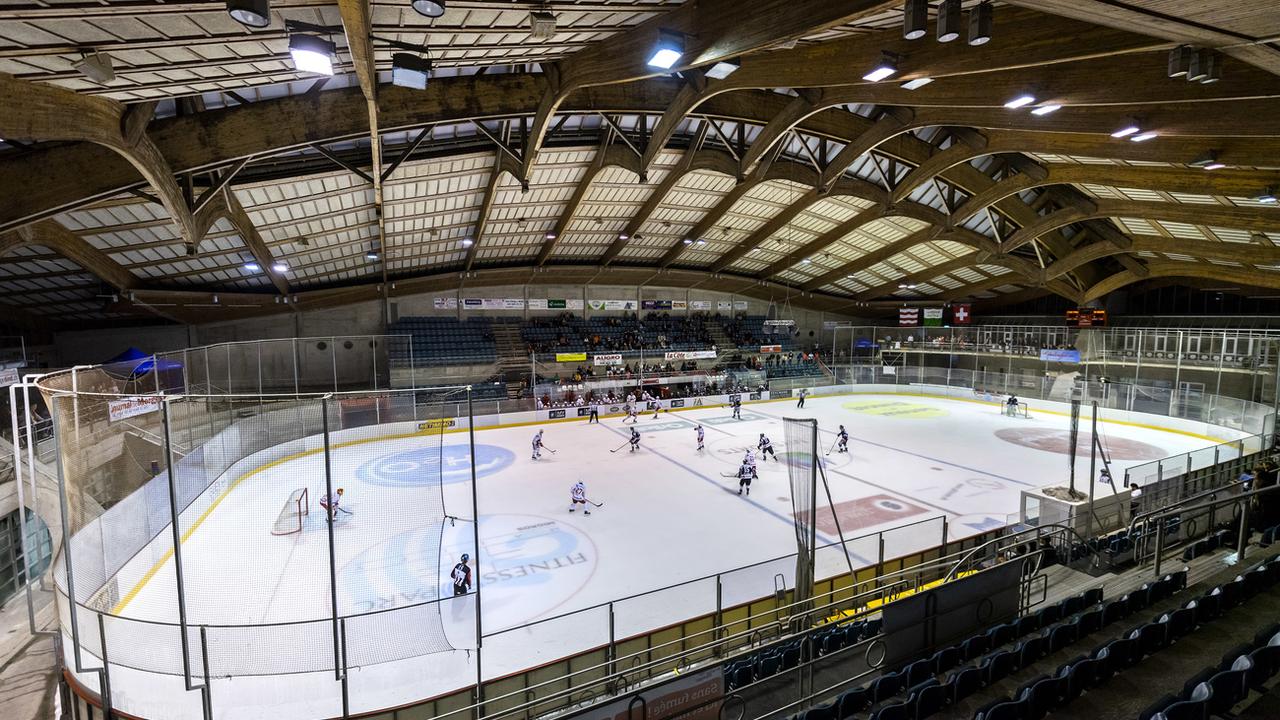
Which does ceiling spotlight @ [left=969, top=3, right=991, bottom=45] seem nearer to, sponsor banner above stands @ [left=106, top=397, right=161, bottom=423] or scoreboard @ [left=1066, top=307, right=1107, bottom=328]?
sponsor banner above stands @ [left=106, top=397, right=161, bottom=423]

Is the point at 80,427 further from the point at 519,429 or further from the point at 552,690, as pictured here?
the point at 519,429

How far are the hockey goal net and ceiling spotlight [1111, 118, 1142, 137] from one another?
2185 cm

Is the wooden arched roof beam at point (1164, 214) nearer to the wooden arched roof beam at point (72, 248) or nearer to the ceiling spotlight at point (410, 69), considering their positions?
the ceiling spotlight at point (410, 69)

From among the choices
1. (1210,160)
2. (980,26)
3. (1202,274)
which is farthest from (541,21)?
(1202,274)

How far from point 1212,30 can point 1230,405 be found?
2064 cm

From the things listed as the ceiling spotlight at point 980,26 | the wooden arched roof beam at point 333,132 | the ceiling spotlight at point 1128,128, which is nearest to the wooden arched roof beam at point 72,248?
the wooden arched roof beam at point 333,132

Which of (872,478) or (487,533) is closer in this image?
(487,533)

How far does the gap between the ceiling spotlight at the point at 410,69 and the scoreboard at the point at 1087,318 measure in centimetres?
4208

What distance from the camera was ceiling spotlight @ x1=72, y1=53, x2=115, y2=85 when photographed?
7.77 m

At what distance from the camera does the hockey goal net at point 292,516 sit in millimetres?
13258

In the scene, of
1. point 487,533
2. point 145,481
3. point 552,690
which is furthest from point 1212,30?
point 145,481

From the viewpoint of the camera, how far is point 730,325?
1741 inches

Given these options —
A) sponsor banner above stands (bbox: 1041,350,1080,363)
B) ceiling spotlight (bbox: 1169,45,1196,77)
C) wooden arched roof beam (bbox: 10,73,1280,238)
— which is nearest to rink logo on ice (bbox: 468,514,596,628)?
wooden arched roof beam (bbox: 10,73,1280,238)

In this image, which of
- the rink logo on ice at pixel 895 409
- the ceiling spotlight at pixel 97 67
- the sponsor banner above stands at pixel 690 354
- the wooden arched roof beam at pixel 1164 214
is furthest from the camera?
the sponsor banner above stands at pixel 690 354
